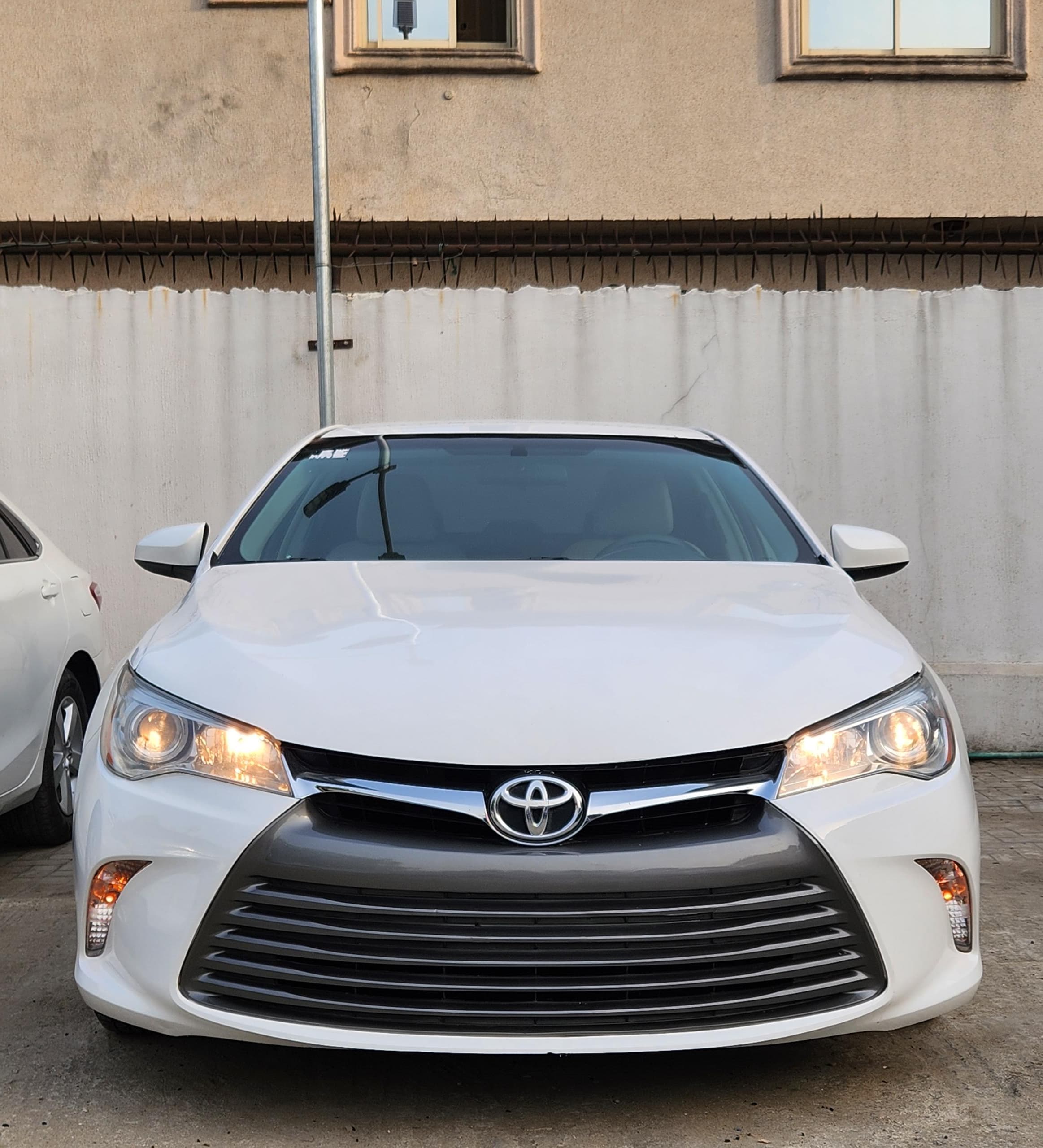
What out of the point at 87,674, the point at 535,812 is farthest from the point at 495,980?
the point at 87,674

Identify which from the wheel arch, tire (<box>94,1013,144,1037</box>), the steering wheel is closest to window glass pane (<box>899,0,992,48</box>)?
the steering wheel

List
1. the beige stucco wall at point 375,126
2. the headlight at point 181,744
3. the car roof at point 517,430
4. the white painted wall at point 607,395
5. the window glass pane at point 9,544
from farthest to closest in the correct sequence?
the beige stucco wall at point 375,126, the white painted wall at point 607,395, the window glass pane at point 9,544, the car roof at point 517,430, the headlight at point 181,744

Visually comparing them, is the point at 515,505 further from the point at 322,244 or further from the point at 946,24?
the point at 946,24

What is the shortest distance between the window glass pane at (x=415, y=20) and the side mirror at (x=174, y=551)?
6102mm

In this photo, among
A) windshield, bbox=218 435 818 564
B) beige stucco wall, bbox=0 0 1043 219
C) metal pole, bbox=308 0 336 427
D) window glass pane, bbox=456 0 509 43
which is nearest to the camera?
windshield, bbox=218 435 818 564

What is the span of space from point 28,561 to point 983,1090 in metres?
3.71

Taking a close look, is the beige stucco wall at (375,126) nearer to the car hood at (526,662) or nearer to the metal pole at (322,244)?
the metal pole at (322,244)

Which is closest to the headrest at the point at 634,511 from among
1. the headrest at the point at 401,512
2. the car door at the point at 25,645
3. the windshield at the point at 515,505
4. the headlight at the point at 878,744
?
the windshield at the point at 515,505

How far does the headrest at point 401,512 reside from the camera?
13.2 feet

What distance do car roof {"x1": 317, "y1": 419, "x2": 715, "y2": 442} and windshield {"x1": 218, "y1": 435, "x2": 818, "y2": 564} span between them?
0.12 ft

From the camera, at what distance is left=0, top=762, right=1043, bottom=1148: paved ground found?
108 inches

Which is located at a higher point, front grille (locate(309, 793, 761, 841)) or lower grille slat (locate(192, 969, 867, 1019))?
front grille (locate(309, 793, 761, 841))

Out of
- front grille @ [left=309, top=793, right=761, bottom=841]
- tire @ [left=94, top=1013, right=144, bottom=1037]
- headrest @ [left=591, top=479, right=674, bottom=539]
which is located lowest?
tire @ [left=94, top=1013, right=144, bottom=1037]

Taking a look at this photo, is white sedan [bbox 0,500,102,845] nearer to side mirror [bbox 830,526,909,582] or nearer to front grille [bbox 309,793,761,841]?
front grille [bbox 309,793,761,841]
